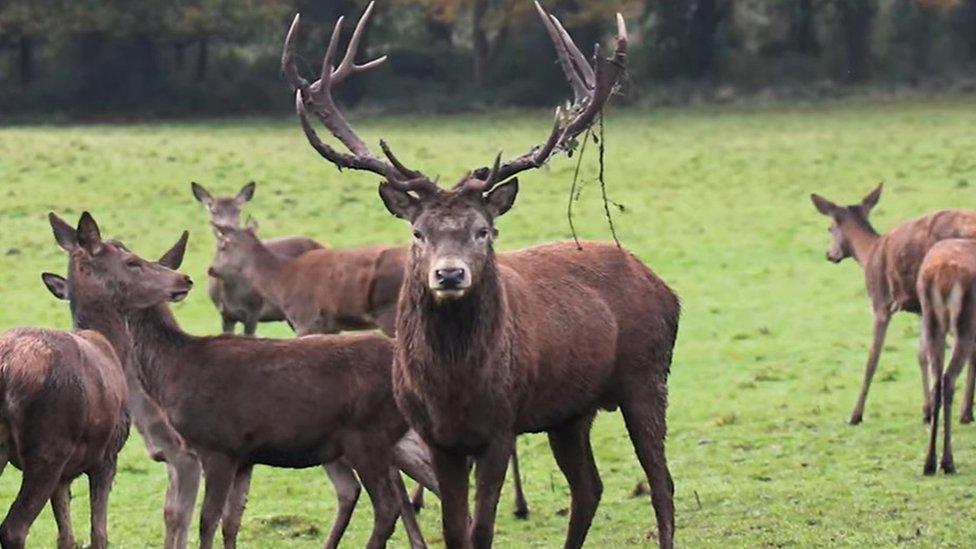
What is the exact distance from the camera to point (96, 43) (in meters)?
45.4

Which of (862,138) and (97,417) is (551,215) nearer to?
(862,138)

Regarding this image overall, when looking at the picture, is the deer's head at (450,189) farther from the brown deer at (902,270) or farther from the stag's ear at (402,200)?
the brown deer at (902,270)

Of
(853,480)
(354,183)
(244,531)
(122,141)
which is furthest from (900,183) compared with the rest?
(244,531)

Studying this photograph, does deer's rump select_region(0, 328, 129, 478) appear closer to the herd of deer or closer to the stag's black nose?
the herd of deer

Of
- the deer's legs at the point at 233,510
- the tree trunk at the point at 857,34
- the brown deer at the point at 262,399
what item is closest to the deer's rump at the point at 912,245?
the brown deer at the point at 262,399

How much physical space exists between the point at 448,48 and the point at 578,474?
3969cm

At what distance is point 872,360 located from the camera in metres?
15.3

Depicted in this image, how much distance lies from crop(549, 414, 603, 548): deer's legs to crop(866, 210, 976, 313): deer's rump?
556cm

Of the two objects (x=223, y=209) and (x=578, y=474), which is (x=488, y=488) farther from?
Answer: (x=223, y=209)

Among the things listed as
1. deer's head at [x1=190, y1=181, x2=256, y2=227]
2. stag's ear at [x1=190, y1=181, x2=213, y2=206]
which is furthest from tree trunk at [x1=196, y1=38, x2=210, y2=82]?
deer's head at [x1=190, y1=181, x2=256, y2=227]

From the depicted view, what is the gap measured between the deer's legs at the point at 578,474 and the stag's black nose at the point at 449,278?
181 cm

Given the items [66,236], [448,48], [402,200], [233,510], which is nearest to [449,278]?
[402,200]

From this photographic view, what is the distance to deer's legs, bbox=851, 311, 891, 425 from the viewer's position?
1483 centimetres

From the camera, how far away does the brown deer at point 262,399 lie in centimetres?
999
